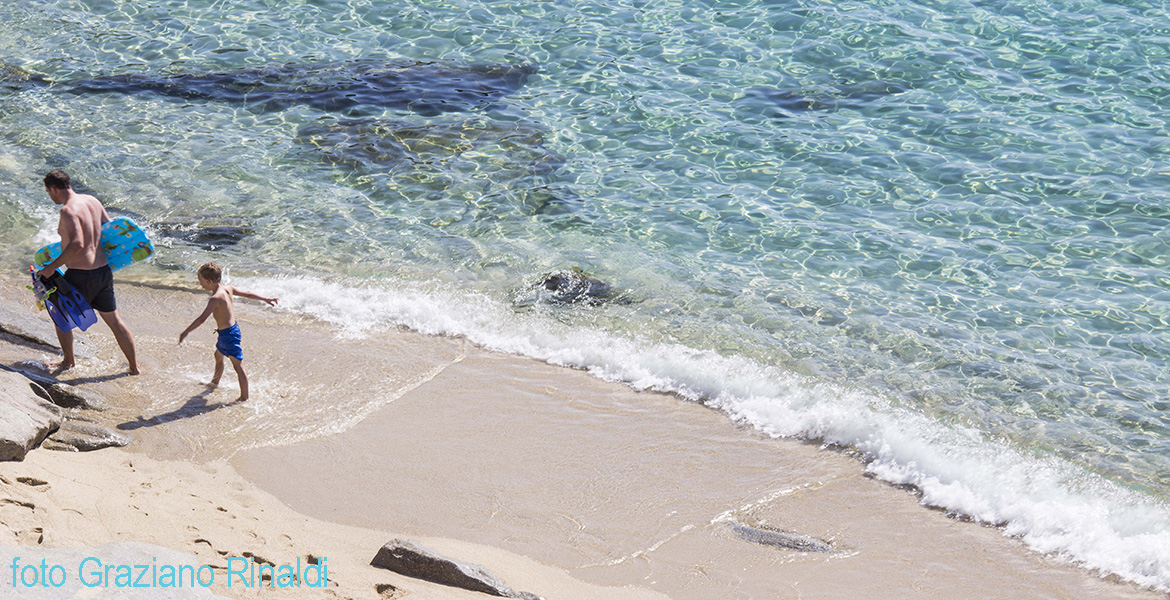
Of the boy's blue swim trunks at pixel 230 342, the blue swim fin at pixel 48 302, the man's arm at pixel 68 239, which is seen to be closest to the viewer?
the man's arm at pixel 68 239

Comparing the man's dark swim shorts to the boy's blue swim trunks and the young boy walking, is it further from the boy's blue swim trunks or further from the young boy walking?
the boy's blue swim trunks

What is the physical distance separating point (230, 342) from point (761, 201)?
7.18 m

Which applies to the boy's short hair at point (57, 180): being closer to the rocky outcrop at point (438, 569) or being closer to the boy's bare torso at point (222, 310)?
the boy's bare torso at point (222, 310)

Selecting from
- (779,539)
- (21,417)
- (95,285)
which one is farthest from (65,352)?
(779,539)

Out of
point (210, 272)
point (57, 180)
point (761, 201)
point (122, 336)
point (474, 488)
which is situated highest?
point (57, 180)

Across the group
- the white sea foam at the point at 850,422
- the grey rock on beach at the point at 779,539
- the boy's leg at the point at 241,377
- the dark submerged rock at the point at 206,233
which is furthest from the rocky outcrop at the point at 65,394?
the grey rock on beach at the point at 779,539

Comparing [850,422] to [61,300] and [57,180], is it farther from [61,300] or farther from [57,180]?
[57,180]

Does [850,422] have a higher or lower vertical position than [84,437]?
higher

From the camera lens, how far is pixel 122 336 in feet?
27.2

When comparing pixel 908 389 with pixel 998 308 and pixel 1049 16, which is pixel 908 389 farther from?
pixel 1049 16

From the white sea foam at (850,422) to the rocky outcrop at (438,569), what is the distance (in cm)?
346

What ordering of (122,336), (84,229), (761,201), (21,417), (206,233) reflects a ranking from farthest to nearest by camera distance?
(761,201) < (206,233) < (122,336) < (84,229) < (21,417)

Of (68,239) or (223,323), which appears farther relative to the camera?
(223,323)

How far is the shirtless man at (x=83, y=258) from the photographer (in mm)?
7785
